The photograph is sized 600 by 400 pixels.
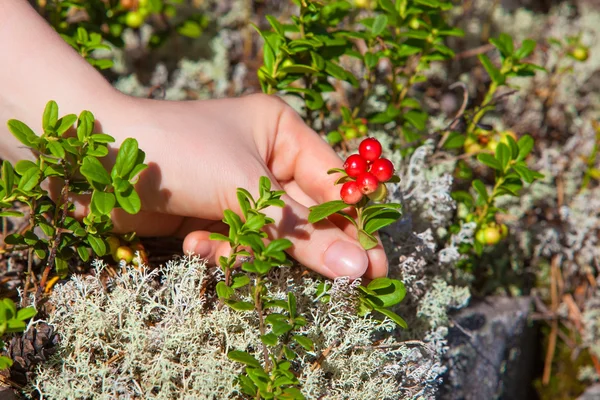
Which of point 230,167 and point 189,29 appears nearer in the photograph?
point 230,167

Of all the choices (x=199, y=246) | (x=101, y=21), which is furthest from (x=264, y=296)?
(x=101, y=21)

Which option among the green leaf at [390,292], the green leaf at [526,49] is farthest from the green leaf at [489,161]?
the green leaf at [390,292]

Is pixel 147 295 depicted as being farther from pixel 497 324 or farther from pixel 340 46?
pixel 497 324

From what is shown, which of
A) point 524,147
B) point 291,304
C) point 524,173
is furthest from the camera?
point 524,147

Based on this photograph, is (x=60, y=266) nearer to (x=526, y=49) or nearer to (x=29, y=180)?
(x=29, y=180)

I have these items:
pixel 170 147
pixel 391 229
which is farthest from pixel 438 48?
pixel 170 147

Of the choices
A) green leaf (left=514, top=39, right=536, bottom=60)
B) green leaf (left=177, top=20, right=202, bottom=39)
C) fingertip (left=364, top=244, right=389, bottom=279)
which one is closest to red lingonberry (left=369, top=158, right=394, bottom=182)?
fingertip (left=364, top=244, right=389, bottom=279)
